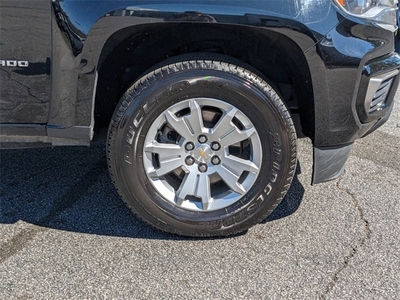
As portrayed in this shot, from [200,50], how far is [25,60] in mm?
948

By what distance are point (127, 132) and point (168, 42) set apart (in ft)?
1.89

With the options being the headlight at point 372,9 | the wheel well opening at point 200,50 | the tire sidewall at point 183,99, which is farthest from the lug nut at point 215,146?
the headlight at point 372,9

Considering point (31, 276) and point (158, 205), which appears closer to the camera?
point (31, 276)

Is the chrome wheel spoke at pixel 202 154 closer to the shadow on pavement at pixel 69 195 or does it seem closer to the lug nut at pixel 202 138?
the lug nut at pixel 202 138

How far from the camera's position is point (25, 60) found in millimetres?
2787

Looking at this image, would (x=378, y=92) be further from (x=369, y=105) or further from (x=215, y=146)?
(x=215, y=146)

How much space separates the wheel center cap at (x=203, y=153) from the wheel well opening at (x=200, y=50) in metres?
0.55

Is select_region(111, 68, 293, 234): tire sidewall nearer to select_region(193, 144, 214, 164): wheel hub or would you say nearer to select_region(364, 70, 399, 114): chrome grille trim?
select_region(193, 144, 214, 164): wheel hub

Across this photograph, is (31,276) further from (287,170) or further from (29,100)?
(287,170)

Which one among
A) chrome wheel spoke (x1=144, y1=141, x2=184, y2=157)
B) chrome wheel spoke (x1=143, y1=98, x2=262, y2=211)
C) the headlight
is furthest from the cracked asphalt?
the headlight

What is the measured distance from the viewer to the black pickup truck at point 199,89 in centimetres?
268

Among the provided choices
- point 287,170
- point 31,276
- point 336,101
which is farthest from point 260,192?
point 31,276

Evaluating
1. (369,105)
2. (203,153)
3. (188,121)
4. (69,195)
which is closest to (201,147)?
(203,153)

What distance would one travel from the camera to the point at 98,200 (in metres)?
3.48
